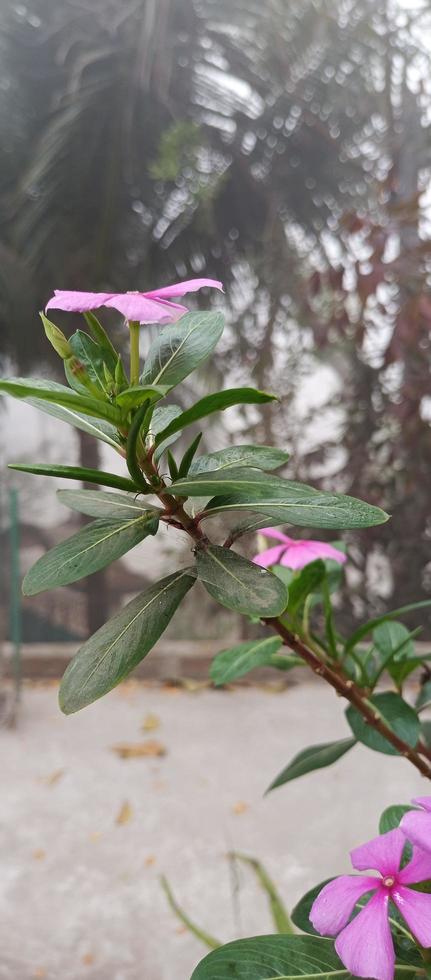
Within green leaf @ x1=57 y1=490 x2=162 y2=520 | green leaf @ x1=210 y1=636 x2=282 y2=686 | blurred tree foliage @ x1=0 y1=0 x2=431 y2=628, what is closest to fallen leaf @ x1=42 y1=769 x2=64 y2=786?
blurred tree foliage @ x1=0 y1=0 x2=431 y2=628

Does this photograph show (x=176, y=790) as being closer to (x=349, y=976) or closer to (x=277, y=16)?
(x=349, y=976)

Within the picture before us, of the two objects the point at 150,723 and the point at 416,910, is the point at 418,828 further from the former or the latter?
the point at 150,723

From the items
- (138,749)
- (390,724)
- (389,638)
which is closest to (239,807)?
(138,749)

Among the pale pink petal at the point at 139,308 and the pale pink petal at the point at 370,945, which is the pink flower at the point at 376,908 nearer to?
the pale pink petal at the point at 370,945

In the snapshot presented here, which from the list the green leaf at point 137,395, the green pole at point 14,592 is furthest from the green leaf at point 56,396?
the green pole at point 14,592

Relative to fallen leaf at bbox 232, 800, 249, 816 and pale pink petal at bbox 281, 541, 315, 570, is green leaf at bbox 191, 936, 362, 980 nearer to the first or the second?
pale pink petal at bbox 281, 541, 315, 570
